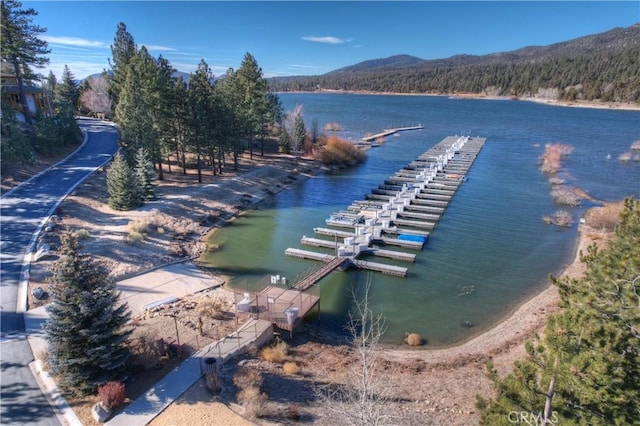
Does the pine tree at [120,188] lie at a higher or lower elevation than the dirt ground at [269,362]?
higher

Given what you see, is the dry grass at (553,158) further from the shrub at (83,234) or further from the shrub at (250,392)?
the shrub at (83,234)

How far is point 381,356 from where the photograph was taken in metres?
17.1

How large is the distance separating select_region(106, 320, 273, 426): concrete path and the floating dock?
5467 mm

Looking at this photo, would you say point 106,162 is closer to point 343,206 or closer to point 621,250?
point 343,206

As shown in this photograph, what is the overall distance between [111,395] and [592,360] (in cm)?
1273

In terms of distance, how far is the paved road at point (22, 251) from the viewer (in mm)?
12062

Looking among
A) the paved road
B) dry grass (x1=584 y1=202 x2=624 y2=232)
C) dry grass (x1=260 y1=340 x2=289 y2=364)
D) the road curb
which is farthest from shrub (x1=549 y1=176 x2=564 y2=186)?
the road curb


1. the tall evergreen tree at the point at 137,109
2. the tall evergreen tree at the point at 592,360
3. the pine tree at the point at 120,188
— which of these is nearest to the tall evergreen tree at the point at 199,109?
the tall evergreen tree at the point at 137,109

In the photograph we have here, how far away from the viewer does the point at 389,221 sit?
3312 centimetres

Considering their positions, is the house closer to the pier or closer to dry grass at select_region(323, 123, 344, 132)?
dry grass at select_region(323, 123, 344, 132)

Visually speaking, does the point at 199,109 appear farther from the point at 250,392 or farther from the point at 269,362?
the point at 250,392

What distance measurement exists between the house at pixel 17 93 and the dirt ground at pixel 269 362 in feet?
59.9

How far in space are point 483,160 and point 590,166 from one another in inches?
557

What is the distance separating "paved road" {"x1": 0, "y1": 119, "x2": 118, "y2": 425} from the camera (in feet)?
39.6
